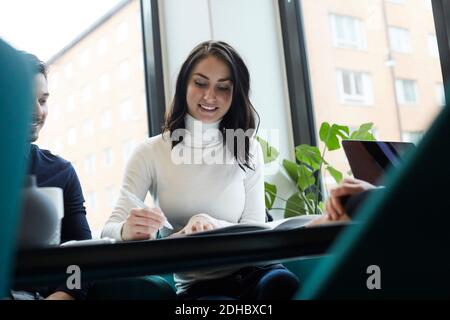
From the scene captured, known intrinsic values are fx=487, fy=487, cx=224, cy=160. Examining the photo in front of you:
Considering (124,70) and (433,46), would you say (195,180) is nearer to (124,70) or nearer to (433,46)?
(433,46)

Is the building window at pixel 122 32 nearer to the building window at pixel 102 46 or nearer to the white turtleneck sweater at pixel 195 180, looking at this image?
the building window at pixel 102 46

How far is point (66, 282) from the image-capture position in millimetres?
565

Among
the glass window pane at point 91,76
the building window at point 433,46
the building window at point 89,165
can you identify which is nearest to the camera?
the building window at point 433,46

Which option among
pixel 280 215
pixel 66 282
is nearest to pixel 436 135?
pixel 66 282

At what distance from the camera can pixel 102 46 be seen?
9.95ft

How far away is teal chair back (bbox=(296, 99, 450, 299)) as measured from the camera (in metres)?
0.32

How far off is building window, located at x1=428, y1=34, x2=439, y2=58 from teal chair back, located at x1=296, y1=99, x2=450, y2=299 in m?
2.34

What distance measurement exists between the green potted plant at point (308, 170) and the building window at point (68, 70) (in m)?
1.20

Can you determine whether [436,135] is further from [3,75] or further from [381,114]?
[381,114]

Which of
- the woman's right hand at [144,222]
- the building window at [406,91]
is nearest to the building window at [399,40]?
the building window at [406,91]

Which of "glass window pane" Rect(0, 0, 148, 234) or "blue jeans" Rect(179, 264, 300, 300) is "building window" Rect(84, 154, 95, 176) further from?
"blue jeans" Rect(179, 264, 300, 300)

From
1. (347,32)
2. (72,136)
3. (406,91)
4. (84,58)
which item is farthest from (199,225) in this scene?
(347,32)

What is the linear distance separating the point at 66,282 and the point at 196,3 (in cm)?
293

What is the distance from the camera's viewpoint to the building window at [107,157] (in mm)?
2838
